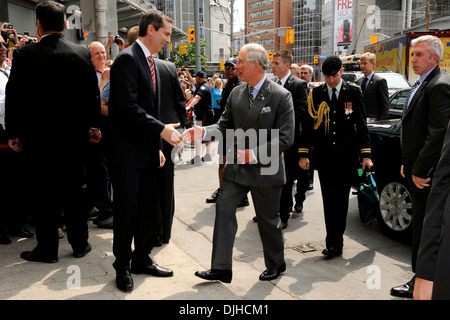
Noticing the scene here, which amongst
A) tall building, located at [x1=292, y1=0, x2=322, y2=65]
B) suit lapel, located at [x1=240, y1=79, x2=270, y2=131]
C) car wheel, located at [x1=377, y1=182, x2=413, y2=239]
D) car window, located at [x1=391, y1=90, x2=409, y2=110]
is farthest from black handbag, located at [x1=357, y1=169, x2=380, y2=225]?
tall building, located at [x1=292, y1=0, x2=322, y2=65]

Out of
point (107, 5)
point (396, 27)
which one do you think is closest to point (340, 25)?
point (396, 27)

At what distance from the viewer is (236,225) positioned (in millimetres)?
3910

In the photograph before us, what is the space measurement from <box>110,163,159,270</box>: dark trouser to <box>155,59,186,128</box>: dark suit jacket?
67 cm

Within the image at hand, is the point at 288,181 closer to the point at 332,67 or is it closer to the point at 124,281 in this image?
the point at 332,67

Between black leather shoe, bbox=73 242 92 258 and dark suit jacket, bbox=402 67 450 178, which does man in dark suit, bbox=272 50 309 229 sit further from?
black leather shoe, bbox=73 242 92 258

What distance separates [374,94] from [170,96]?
4460 mm

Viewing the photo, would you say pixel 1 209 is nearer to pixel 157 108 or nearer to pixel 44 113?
pixel 44 113

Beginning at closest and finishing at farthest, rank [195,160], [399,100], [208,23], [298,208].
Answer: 1. [298,208]
2. [399,100]
3. [195,160]
4. [208,23]

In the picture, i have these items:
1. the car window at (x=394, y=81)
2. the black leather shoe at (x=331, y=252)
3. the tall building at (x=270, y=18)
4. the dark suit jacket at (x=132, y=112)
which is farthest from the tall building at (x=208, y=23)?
the dark suit jacket at (x=132, y=112)

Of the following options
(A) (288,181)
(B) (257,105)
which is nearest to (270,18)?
(A) (288,181)

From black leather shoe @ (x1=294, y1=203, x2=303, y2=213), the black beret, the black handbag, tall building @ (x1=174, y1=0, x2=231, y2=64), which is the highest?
tall building @ (x1=174, y1=0, x2=231, y2=64)

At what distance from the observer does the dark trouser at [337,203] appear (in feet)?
15.6

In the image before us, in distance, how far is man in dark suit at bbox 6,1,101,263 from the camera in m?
3.96

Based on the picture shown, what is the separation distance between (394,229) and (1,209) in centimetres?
435
